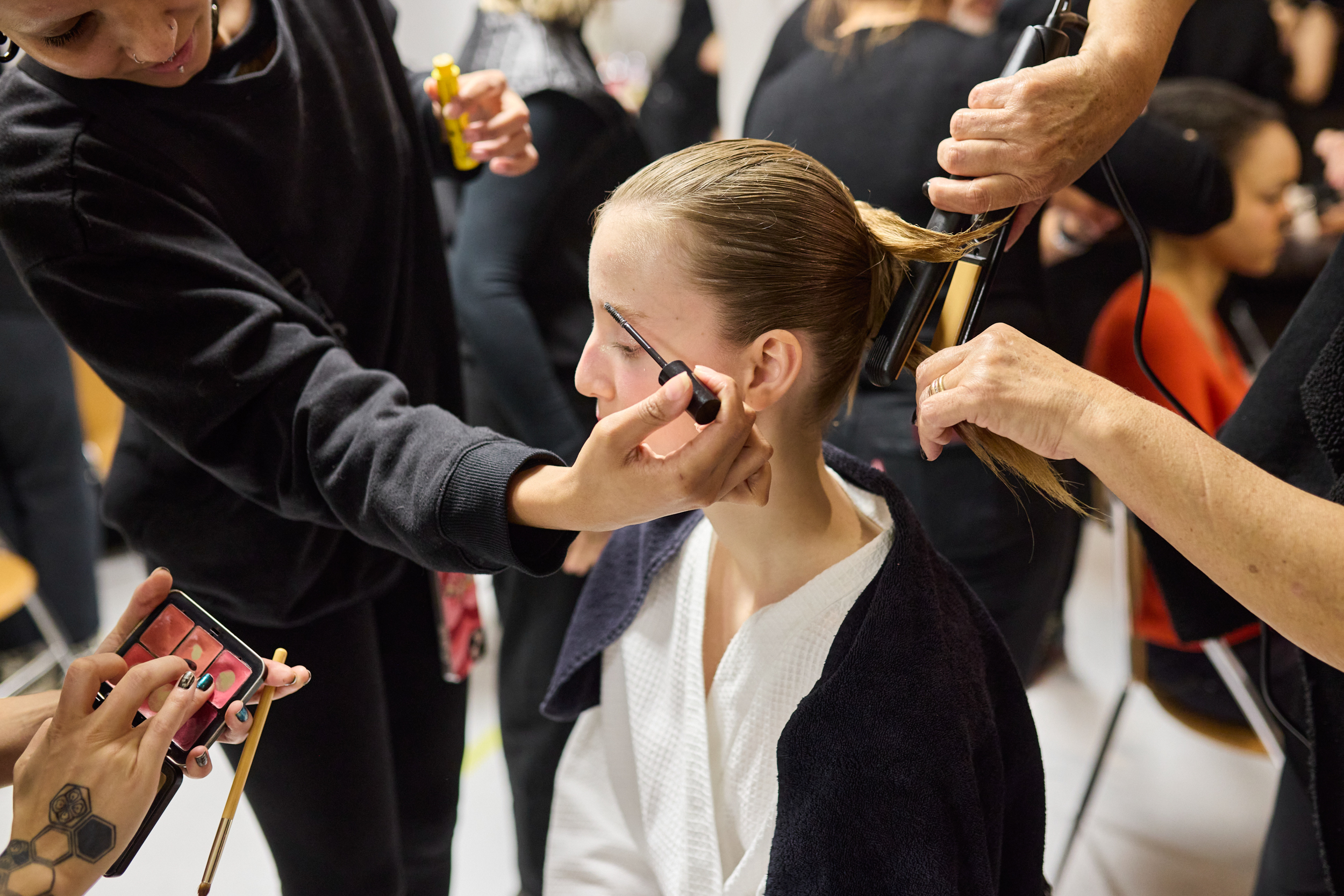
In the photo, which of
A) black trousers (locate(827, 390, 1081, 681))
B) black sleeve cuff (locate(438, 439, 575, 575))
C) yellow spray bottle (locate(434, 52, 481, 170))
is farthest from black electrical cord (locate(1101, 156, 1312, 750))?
yellow spray bottle (locate(434, 52, 481, 170))

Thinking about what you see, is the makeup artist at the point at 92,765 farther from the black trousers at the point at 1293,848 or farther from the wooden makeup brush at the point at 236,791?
the black trousers at the point at 1293,848

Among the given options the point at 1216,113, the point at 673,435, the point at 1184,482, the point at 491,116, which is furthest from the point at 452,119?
the point at 1216,113

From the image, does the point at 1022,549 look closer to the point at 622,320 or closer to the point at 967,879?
the point at 967,879

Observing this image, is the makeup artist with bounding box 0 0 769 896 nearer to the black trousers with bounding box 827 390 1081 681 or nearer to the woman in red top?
the black trousers with bounding box 827 390 1081 681

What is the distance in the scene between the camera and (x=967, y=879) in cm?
79

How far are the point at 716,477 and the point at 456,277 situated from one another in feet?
2.44

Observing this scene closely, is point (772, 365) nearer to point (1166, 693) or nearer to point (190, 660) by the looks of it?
point (190, 660)

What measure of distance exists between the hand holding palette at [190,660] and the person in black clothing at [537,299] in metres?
0.56

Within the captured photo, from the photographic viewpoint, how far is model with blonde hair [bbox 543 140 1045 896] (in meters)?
0.79

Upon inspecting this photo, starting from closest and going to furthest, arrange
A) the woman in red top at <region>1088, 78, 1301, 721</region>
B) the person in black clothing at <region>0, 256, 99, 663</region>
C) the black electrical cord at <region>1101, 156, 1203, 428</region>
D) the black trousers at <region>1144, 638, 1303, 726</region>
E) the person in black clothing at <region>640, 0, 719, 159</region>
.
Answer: the black electrical cord at <region>1101, 156, 1203, 428</region> → the black trousers at <region>1144, 638, 1303, 726</region> → the woman in red top at <region>1088, 78, 1301, 721</region> → the person in black clothing at <region>0, 256, 99, 663</region> → the person in black clothing at <region>640, 0, 719, 159</region>

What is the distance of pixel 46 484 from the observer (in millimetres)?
1979

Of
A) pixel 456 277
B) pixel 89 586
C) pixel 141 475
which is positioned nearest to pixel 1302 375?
pixel 456 277

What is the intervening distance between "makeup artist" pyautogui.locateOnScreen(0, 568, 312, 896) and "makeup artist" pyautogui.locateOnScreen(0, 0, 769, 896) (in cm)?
20

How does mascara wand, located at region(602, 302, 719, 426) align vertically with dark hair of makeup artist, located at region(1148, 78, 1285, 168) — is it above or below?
below
